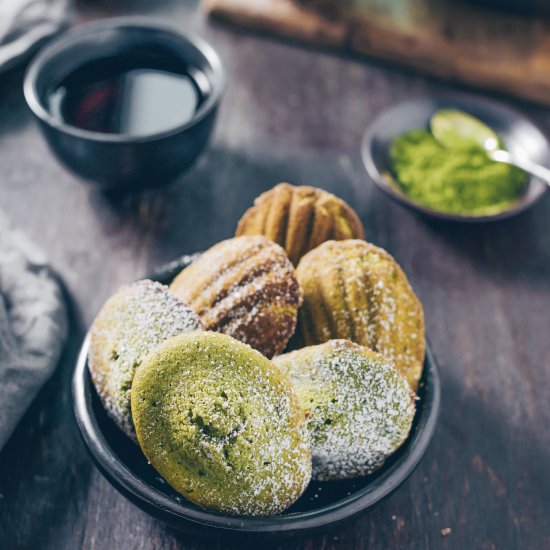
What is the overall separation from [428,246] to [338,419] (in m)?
0.46

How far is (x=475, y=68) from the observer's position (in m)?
1.25

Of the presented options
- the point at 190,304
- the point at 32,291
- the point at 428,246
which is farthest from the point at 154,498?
the point at 428,246

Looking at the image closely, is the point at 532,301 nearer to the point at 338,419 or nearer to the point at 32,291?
the point at 338,419

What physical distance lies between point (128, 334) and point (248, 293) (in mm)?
116

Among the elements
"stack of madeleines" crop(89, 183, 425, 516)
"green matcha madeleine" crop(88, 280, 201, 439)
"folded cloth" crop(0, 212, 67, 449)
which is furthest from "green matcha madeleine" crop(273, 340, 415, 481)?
"folded cloth" crop(0, 212, 67, 449)

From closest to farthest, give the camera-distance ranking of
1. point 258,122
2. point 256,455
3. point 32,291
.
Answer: point 256,455, point 32,291, point 258,122

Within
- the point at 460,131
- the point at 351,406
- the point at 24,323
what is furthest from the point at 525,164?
the point at 24,323

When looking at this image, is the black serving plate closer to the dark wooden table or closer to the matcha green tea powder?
the dark wooden table

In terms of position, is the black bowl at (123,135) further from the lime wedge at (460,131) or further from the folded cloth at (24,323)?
the lime wedge at (460,131)

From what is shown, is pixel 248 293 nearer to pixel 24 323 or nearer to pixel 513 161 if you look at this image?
pixel 24 323

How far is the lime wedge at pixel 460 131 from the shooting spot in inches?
42.3

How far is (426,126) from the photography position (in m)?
1.11

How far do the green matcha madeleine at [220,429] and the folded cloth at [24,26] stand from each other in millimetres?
795

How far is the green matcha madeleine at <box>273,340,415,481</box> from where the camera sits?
0.56m
